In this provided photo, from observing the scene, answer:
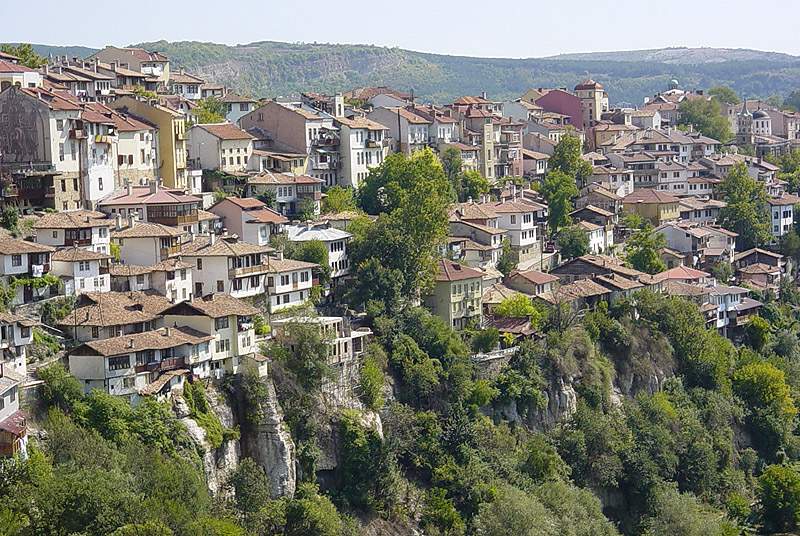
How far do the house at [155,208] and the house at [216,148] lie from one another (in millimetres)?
8695

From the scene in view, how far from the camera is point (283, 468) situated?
1741 inches

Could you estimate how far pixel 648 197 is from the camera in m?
80.2

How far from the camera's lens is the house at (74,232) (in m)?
47.5

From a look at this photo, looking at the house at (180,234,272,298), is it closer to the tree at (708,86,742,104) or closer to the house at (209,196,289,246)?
the house at (209,196,289,246)

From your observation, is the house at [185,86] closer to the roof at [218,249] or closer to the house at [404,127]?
the house at [404,127]

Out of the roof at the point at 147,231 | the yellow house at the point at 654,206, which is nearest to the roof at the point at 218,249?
the roof at the point at 147,231

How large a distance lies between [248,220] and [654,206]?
3027 centimetres

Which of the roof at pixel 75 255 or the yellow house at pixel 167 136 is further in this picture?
the yellow house at pixel 167 136

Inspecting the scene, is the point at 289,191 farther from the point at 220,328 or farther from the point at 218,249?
the point at 220,328

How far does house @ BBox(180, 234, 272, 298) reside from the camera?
49.0 metres

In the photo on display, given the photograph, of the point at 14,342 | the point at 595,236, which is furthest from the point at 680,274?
the point at 14,342

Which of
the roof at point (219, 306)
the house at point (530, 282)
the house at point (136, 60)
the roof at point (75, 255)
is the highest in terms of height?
the house at point (136, 60)

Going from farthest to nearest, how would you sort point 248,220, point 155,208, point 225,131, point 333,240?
1. point 225,131
2. point 248,220
3. point 333,240
4. point 155,208

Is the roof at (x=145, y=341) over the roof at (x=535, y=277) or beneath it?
over
